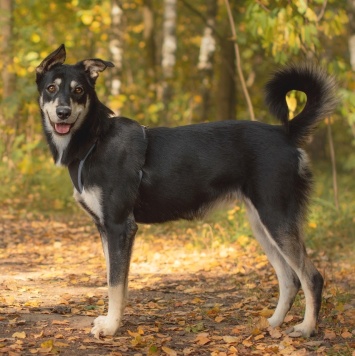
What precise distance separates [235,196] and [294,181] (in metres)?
0.48

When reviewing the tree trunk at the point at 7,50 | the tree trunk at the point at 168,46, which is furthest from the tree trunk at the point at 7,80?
the tree trunk at the point at 168,46

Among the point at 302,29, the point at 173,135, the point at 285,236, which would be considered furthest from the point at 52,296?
the point at 302,29

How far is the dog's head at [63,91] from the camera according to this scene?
16.6 ft

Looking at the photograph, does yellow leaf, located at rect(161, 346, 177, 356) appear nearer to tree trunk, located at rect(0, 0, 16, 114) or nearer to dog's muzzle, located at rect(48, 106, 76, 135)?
dog's muzzle, located at rect(48, 106, 76, 135)

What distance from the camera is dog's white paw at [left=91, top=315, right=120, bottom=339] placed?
4.89 metres

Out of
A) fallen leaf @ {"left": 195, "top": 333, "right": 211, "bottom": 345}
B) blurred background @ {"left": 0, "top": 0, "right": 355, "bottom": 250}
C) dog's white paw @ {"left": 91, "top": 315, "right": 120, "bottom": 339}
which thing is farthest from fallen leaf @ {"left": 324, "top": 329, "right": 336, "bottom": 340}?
blurred background @ {"left": 0, "top": 0, "right": 355, "bottom": 250}

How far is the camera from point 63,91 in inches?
200

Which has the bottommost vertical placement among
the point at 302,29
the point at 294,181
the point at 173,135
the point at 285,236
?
the point at 285,236

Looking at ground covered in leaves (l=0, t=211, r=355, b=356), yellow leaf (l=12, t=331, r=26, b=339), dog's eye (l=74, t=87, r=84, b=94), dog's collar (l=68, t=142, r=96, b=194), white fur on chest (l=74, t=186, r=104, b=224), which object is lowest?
ground covered in leaves (l=0, t=211, r=355, b=356)

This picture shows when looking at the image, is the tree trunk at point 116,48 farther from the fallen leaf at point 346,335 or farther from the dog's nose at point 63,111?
the fallen leaf at point 346,335

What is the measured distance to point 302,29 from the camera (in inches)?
317

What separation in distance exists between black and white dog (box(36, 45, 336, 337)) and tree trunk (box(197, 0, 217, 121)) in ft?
39.4

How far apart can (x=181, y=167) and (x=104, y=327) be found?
53.9 inches

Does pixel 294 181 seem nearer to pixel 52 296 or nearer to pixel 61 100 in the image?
pixel 61 100
